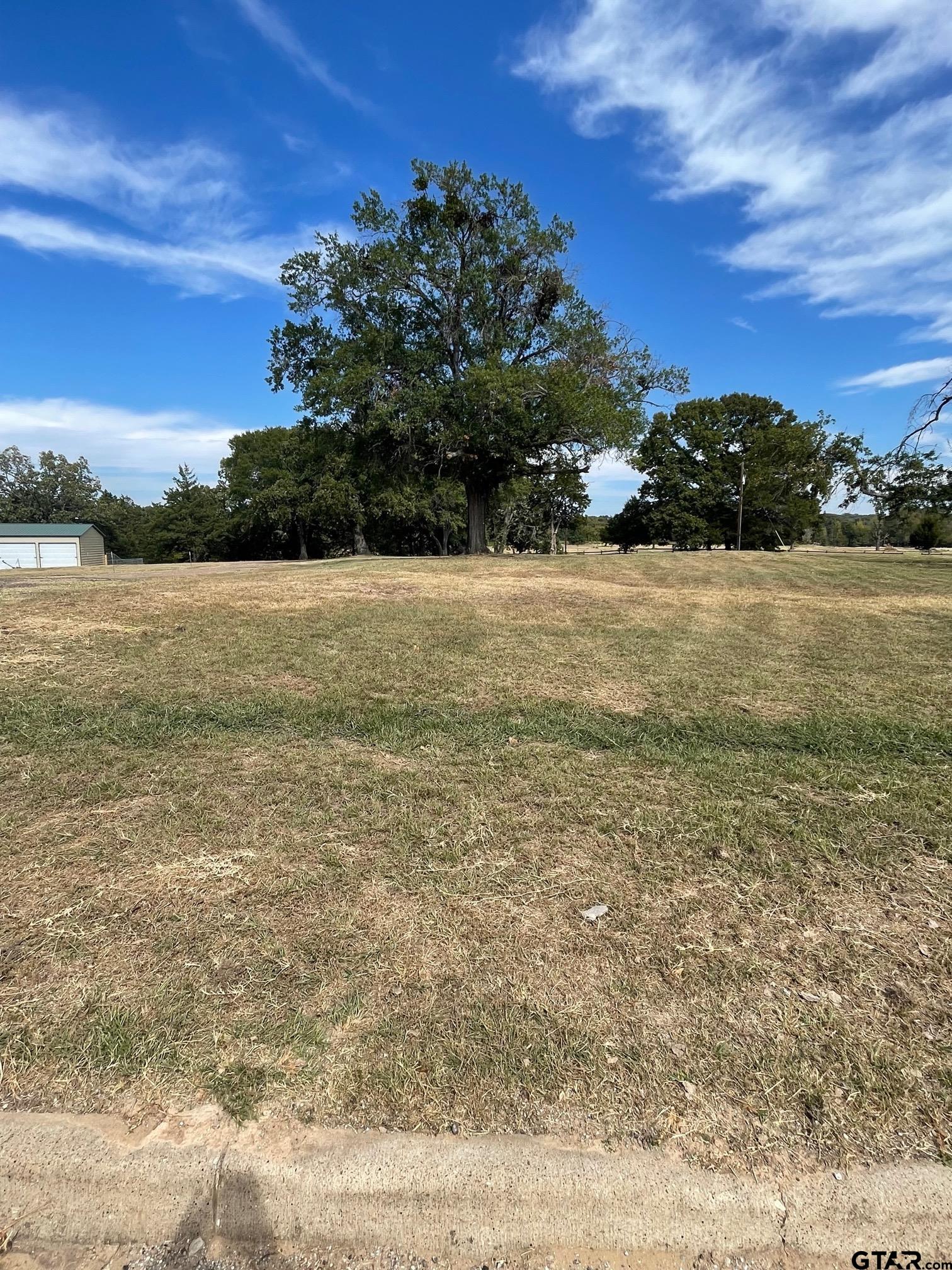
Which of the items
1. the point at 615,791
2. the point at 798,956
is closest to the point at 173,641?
the point at 615,791

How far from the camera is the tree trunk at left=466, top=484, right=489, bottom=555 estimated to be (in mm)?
23641

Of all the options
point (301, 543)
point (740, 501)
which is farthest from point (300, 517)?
point (740, 501)

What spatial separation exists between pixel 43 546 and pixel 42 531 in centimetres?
174

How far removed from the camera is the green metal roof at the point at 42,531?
136 feet

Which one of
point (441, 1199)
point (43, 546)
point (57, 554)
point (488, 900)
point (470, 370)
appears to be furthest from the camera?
point (57, 554)

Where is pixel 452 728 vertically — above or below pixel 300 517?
below

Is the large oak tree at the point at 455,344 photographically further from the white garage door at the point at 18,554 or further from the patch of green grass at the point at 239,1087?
the white garage door at the point at 18,554

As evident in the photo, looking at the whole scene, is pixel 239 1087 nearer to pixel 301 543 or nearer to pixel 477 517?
pixel 477 517

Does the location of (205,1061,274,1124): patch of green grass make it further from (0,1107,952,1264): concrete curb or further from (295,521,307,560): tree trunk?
(295,521,307,560): tree trunk

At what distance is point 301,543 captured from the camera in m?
49.0

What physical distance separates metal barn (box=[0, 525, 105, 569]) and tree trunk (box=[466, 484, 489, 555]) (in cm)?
3013

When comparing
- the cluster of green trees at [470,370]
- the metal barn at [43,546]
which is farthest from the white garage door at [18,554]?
the cluster of green trees at [470,370]

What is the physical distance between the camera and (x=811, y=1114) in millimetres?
1620

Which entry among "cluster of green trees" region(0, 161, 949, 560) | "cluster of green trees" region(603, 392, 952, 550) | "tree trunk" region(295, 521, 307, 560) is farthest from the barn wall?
"cluster of green trees" region(603, 392, 952, 550)
